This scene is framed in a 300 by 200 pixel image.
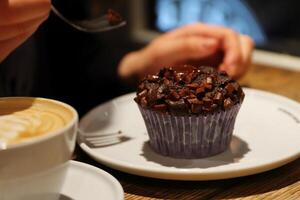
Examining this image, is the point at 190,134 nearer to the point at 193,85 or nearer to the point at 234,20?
the point at 193,85

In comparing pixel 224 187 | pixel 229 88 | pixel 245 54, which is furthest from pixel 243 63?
pixel 224 187

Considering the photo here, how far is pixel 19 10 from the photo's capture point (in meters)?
0.86

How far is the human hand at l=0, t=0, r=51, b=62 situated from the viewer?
86 centimetres

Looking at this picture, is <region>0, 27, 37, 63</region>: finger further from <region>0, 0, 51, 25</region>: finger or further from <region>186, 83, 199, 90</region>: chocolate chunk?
<region>186, 83, 199, 90</region>: chocolate chunk

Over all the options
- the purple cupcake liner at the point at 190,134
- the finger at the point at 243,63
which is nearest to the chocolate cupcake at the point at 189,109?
A: the purple cupcake liner at the point at 190,134

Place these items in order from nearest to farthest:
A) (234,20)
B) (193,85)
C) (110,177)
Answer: (110,177) < (193,85) < (234,20)

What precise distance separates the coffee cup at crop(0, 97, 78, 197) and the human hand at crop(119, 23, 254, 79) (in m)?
0.66

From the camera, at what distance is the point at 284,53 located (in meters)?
1.87

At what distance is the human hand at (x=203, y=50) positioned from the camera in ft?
4.40

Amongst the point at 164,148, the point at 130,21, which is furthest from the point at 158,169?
the point at 130,21

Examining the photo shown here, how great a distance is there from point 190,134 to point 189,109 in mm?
62

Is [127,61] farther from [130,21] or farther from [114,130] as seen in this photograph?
[130,21]

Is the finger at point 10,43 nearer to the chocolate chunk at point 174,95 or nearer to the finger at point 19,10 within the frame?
the finger at point 19,10

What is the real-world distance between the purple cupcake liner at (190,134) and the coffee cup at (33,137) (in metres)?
0.22
